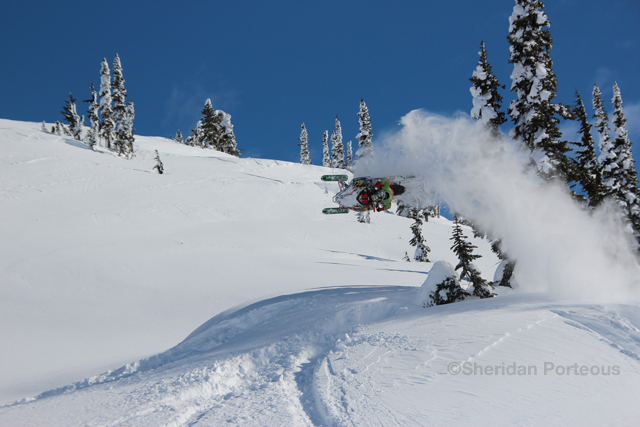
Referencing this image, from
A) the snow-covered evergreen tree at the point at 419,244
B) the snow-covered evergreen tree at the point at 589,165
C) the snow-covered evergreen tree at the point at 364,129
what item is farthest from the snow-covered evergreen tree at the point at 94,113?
the snow-covered evergreen tree at the point at 589,165

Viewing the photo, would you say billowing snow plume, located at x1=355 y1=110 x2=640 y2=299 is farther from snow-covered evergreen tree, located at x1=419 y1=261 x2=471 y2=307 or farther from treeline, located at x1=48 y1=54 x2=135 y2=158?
treeline, located at x1=48 y1=54 x2=135 y2=158

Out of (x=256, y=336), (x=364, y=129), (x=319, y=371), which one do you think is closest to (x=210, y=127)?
(x=364, y=129)

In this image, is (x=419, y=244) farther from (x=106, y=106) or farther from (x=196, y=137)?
(x=196, y=137)

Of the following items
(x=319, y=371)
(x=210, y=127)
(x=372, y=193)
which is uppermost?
(x=210, y=127)

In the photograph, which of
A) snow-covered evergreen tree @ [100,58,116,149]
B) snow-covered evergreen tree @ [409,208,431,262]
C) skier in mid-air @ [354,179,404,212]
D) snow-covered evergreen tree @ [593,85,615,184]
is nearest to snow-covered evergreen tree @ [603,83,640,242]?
snow-covered evergreen tree @ [593,85,615,184]

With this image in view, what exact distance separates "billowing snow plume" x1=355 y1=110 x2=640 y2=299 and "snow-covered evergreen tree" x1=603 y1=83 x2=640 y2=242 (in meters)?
6.99

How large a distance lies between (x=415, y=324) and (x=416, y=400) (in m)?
3.52

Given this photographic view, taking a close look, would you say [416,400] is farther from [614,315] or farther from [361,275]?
[361,275]

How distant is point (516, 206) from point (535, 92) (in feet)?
16.7

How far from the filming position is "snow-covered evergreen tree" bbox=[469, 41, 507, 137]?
16453 mm

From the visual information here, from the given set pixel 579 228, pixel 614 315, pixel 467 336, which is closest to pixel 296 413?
pixel 467 336

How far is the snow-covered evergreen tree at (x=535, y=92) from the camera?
570 inches

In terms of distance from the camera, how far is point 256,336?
393 inches

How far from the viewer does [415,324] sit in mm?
8719
